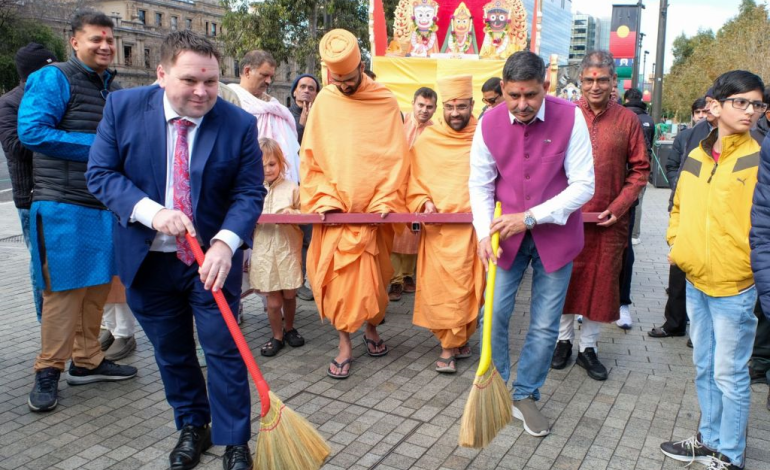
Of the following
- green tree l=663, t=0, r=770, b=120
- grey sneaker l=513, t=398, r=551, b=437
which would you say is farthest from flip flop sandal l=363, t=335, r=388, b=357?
green tree l=663, t=0, r=770, b=120

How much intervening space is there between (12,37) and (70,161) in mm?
38567

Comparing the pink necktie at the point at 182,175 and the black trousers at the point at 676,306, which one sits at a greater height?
the pink necktie at the point at 182,175

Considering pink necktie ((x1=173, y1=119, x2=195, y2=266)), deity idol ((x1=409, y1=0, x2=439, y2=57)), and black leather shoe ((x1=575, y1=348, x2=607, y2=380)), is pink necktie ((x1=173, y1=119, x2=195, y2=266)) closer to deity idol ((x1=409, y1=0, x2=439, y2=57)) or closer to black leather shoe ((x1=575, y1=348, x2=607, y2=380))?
black leather shoe ((x1=575, y1=348, x2=607, y2=380))

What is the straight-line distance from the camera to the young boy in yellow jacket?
296 cm

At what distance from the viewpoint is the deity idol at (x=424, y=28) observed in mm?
13766

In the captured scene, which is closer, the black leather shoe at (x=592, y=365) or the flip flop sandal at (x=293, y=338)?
the black leather shoe at (x=592, y=365)

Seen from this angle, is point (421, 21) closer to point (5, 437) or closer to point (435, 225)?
point (435, 225)

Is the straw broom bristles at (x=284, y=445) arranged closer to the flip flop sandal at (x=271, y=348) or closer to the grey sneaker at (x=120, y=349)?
the flip flop sandal at (x=271, y=348)

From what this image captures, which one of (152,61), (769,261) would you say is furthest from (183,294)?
(152,61)

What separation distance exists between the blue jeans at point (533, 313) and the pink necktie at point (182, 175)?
5.51 ft

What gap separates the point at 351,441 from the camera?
3496mm

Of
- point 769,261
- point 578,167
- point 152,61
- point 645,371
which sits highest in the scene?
point 152,61

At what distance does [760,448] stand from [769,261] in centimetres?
139

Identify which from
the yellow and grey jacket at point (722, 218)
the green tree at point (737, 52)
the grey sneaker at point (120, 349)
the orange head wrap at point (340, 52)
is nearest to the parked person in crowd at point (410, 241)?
the orange head wrap at point (340, 52)
